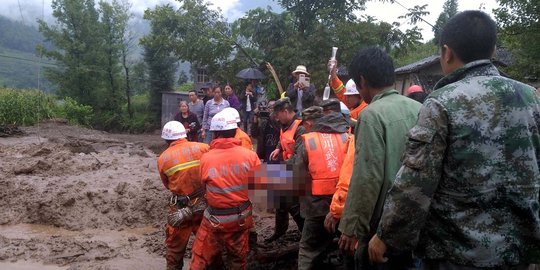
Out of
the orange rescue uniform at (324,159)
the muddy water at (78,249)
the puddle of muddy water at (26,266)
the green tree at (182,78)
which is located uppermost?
the green tree at (182,78)

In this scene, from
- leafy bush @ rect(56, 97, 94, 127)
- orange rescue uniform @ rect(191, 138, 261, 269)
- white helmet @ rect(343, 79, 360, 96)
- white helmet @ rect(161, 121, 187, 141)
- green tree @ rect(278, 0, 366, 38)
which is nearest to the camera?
orange rescue uniform @ rect(191, 138, 261, 269)

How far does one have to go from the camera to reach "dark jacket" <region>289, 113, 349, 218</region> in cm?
381

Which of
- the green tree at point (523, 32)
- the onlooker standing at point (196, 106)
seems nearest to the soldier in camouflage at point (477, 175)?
the onlooker standing at point (196, 106)

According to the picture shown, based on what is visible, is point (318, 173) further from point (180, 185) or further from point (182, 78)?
point (182, 78)

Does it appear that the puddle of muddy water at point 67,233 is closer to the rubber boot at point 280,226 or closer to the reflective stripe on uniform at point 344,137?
the rubber boot at point 280,226

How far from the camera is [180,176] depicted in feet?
15.4

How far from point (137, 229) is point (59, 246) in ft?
4.16

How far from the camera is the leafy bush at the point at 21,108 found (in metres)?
20.5

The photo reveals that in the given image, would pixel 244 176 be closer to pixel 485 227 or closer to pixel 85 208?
pixel 485 227

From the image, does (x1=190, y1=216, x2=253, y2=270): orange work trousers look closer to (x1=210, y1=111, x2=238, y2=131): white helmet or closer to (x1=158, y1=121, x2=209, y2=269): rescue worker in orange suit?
(x1=158, y1=121, x2=209, y2=269): rescue worker in orange suit

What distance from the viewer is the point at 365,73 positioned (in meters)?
2.80

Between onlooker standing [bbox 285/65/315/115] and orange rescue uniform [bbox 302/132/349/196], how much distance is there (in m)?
2.98

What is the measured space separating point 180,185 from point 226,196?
0.76m

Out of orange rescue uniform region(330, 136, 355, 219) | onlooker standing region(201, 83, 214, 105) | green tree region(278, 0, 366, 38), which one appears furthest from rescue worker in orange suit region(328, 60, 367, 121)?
green tree region(278, 0, 366, 38)
